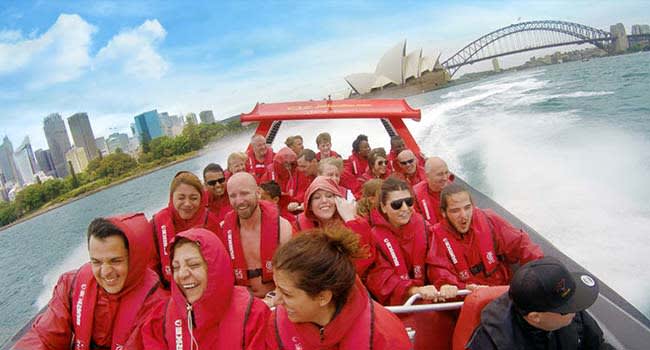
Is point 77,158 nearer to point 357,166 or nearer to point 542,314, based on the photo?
point 357,166

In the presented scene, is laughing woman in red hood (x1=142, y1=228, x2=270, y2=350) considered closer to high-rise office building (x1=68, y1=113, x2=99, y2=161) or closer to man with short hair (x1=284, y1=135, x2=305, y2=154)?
man with short hair (x1=284, y1=135, x2=305, y2=154)

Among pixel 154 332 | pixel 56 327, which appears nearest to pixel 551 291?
pixel 154 332

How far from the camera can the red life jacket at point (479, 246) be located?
188cm

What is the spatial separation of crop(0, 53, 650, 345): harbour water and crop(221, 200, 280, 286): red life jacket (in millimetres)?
2492

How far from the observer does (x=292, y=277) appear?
119 centimetres

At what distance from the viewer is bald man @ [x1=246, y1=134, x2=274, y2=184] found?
4691 millimetres

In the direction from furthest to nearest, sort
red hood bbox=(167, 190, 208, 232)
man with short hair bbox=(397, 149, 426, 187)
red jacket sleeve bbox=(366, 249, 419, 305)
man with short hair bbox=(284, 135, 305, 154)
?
1. man with short hair bbox=(284, 135, 305, 154)
2. man with short hair bbox=(397, 149, 426, 187)
3. red hood bbox=(167, 190, 208, 232)
4. red jacket sleeve bbox=(366, 249, 419, 305)

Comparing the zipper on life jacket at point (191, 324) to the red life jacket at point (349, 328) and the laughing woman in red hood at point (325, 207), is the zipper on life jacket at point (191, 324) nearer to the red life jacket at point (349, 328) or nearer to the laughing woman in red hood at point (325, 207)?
the red life jacket at point (349, 328)

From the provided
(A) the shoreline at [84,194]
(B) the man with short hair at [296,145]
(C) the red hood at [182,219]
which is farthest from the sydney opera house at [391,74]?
(C) the red hood at [182,219]

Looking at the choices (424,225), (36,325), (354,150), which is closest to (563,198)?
(354,150)

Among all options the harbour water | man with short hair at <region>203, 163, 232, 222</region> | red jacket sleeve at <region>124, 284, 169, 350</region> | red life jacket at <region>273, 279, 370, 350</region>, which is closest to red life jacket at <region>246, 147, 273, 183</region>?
man with short hair at <region>203, 163, 232, 222</region>

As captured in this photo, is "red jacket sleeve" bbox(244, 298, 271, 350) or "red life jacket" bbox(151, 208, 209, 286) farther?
"red life jacket" bbox(151, 208, 209, 286)

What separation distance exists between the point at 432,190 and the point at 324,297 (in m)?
1.89

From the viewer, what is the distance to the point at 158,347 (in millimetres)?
1475
